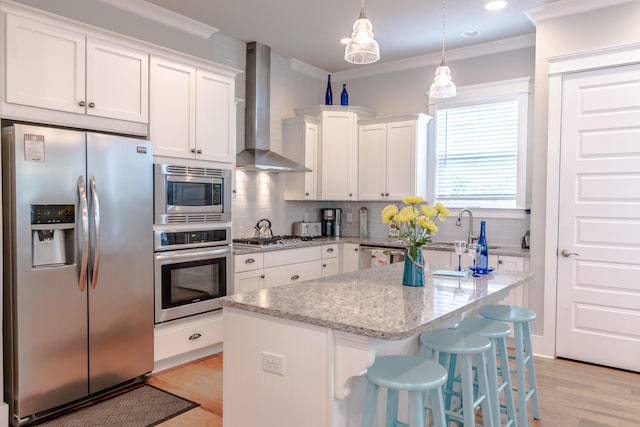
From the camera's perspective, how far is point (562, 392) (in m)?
3.24

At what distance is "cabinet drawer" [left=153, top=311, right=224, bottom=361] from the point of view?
11.5 feet

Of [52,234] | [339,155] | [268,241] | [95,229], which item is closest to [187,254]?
[95,229]

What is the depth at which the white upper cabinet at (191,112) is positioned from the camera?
3.52 metres

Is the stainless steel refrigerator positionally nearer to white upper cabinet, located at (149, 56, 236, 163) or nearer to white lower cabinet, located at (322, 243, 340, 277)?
white upper cabinet, located at (149, 56, 236, 163)

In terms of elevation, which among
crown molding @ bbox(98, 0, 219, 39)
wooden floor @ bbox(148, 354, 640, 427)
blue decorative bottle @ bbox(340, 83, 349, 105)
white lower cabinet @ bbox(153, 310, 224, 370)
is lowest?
wooden floor @ bbox(148, 354, 640, 427)

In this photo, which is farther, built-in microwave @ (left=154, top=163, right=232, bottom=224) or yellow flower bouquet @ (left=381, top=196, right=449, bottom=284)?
built-in microwave @ (left=154, top=163, right=232, bottom=224)

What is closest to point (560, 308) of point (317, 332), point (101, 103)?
point (317, 332)

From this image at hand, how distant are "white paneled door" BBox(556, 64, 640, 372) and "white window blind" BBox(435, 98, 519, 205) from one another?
2.66 ft

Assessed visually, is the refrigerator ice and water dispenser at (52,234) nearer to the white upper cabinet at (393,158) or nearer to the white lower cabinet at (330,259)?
the white lower cabinet at (330,259)

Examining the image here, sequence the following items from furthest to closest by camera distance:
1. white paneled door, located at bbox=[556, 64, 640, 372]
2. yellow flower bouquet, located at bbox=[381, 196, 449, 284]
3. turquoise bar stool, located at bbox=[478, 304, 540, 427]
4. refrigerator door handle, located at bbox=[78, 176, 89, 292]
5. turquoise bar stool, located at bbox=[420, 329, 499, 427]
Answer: white paneled door, located at bbox=[556, 64, 640, 372] < refrigerator door handle, located at bbox=[78, 176, 89, 292] < turquoise bar stool, located at bbox=[478, 304, 540, 427] < yellow flower bouquet, located at bbox=[381, 196, 449, 284] < turquoise bar stool, located at bbox=[420, 329, 499, 427]

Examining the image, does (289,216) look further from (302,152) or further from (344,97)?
(344,97)

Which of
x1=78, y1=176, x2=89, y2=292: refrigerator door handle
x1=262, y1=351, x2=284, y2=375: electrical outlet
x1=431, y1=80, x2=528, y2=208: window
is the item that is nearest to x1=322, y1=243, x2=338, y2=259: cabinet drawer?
x1=431, y1=80, x2=528, y2=208: window

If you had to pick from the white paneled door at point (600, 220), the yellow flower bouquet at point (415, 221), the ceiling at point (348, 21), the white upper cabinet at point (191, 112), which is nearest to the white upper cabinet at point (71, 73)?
the white upper cabinet at point (191, 112)

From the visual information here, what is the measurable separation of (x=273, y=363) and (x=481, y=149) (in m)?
3.73
